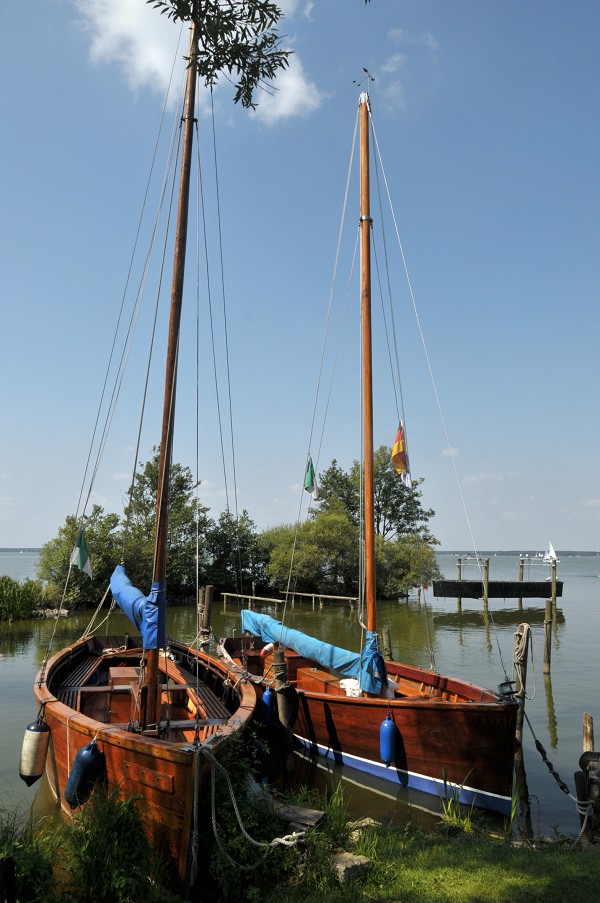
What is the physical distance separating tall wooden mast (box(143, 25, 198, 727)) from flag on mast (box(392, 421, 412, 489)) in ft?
23.7

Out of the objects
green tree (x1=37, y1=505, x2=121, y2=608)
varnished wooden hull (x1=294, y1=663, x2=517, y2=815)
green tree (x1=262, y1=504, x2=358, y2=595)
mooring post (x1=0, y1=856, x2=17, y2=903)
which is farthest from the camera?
green tree (x1=262, y1=504, x2=358, y2=595)

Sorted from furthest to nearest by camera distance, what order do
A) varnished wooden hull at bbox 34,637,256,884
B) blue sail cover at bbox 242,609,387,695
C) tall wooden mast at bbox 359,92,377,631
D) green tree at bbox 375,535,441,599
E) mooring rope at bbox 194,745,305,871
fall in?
green tree at bbox 375,535,441,599, tall wooden mast at bbox 359,92,377,631, blue sail cover at bbox 242,609,387,695, varnished wooden hull at bbox 34,637,256,884, mooring rope at bbox 194,745,305,871

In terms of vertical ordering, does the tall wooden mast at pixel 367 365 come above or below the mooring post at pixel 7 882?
above

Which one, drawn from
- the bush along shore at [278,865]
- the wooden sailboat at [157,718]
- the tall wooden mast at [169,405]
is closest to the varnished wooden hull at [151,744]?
the wooden sailboat at [157,718]

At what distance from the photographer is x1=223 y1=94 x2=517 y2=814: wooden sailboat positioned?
9.73m

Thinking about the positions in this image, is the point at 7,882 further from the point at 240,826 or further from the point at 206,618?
the point at 206,618

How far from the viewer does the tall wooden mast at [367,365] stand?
1194 centimetres

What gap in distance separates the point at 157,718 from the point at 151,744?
165 centimetres

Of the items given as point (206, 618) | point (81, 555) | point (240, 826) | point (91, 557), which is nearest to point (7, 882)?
point (240, 826)

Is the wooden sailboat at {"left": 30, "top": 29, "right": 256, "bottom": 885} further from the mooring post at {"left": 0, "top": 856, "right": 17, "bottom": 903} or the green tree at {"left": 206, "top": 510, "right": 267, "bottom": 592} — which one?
the green tree at {"left": 206, "top": 510, "right": 267, "bottom": 592}

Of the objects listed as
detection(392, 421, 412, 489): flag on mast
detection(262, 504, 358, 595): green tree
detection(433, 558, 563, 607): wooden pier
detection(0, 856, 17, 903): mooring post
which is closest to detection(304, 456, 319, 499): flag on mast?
detection(392, 421, 412, 489): flag on mast

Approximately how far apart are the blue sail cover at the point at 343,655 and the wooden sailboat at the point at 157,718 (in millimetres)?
1986

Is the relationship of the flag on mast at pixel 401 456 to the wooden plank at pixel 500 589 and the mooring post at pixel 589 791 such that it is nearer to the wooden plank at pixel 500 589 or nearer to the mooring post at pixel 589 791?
the mooring post at pixel 589 791

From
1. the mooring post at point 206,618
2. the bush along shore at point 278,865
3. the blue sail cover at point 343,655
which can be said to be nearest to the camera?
the bush along shore at point 278,865
